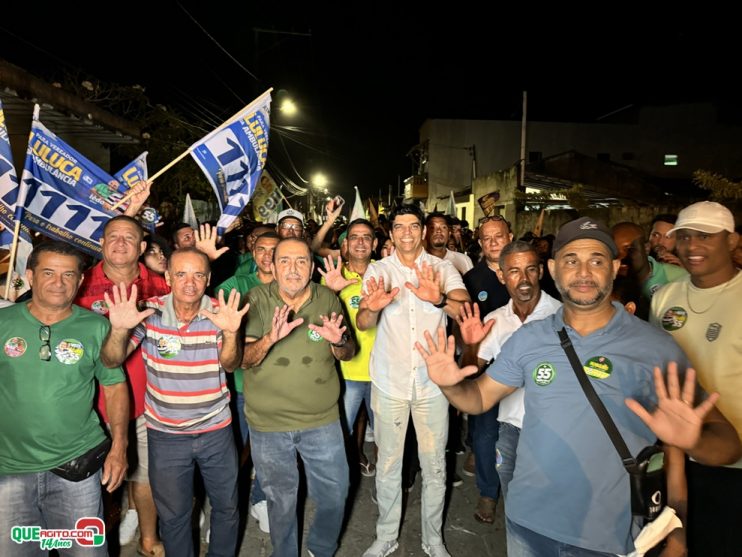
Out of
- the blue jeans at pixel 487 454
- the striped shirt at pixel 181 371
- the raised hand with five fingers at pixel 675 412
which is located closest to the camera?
the raised hand with five fingers at pixel 675 412

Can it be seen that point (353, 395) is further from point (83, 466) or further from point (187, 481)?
point (83, 466)

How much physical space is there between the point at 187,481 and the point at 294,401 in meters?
0.91

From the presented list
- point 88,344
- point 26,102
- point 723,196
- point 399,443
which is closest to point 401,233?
point 399,443

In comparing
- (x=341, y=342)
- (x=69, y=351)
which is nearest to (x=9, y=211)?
(x=69, y=351)

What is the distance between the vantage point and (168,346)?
3.06 metres

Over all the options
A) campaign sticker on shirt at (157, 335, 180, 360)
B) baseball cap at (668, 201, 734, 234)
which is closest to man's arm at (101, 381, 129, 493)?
campaign sticker on shirt at (157, 335, 180, 360)

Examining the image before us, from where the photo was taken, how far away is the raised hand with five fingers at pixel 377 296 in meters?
3.33

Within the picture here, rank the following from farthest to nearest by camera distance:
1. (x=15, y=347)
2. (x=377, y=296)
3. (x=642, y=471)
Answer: (x=377, y=296) < (x=15, y=347) < (x=642, y=471)

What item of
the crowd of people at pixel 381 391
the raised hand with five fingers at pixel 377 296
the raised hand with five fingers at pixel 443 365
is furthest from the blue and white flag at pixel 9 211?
the raised hand with five fingers at pixel 443 365

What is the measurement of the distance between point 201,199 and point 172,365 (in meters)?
18.4

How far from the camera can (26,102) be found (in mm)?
6594

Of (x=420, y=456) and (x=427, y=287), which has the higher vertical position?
(x=427, y=287)

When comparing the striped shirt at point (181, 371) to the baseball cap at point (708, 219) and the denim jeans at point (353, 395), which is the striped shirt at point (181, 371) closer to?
the denim jeans at point (353, 395)

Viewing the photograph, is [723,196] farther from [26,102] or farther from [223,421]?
[26,102]
